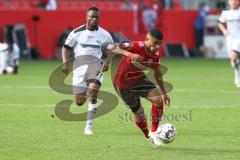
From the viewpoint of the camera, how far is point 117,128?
15.2 m

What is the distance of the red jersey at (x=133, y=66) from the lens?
12.9m

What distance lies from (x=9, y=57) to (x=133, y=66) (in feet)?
52.8

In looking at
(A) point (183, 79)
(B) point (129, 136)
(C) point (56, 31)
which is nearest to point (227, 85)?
(A) point (183, 79)

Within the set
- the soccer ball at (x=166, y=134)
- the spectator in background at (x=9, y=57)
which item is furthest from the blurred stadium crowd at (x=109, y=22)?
the soccer ball at (x=166, y=134)

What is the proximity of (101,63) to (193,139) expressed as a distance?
8.10 ft

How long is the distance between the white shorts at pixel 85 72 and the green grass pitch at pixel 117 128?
2.46ft

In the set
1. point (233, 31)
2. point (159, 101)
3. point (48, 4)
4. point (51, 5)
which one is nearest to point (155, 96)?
point (159, 101)

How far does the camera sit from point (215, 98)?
20.6 metres

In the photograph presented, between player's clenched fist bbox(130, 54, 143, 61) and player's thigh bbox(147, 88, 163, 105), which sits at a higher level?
player's clenched fist bbox(130, 54, 143, 61)

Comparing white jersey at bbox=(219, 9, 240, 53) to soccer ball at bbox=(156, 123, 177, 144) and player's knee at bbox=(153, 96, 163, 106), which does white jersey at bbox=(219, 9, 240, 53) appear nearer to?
player's knee at bbox=(153, 96, 163, 106)

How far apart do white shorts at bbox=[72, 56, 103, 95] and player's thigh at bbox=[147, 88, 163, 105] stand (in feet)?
6.80

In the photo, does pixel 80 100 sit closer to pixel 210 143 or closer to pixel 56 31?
pixel 210 143

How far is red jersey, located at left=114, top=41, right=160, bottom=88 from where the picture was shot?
12.9 metres

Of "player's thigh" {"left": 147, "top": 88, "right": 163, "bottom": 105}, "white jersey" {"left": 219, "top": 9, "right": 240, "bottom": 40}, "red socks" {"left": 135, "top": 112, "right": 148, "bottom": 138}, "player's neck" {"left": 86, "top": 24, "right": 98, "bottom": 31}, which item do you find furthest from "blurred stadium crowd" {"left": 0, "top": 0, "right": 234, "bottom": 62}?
"player's thigh" {"left": 147, "top": 88, "right": 163, "bottom": 105}
